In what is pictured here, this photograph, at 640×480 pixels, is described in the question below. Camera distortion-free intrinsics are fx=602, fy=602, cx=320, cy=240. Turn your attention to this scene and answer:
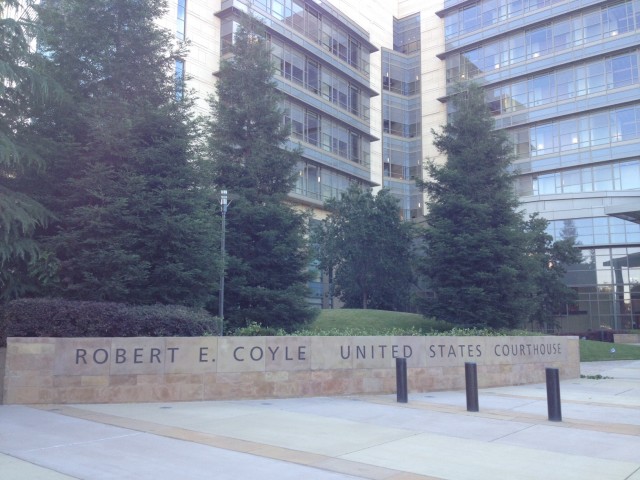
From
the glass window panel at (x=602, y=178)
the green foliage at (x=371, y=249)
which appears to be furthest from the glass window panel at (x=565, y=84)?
the green foliage at (x=371, y=249)

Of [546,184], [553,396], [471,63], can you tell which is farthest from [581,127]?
[553,396]

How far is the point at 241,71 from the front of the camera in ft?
73.6

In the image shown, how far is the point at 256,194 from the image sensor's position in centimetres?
2108

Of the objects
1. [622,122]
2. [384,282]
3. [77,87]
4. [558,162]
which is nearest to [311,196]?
[384,282]

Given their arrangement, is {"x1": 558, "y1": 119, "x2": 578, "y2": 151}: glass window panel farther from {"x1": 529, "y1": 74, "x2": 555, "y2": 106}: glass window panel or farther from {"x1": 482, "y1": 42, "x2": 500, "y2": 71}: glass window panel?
{"x1": 482, "y1": 42, "x2": 500, "y2": 71}: glass window panel

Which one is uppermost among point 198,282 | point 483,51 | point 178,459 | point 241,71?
point 483,51

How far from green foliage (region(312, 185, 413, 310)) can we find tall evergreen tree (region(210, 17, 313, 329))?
47.0ft

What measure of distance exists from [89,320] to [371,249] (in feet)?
84.8

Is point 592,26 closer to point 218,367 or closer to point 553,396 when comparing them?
point 553,396

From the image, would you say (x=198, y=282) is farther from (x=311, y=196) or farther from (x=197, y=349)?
(x=311, y=196)

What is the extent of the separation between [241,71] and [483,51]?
133 feet

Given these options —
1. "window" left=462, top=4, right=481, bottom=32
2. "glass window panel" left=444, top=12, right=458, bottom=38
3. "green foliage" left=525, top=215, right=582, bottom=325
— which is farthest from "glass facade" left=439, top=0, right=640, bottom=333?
"green foliage" left=525, top=215, right=582, bottom=325

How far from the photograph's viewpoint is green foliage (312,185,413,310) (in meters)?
36.1

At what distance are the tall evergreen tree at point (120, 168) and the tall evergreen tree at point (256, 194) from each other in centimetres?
469
